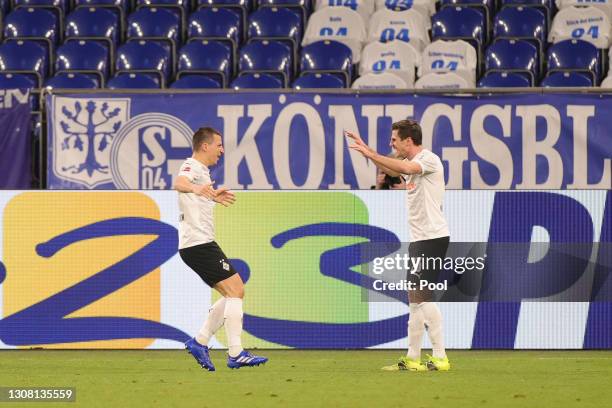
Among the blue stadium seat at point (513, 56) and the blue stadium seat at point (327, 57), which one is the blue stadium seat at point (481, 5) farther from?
the blue stadium seat at point (327, 57)

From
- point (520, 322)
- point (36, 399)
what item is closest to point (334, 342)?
point (520, 322)

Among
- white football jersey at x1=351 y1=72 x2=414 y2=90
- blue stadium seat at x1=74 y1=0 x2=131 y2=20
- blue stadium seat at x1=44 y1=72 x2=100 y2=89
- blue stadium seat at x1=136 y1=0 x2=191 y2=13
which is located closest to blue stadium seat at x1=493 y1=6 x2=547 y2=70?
white football jersey at x1=351 y1=72 x2=414 y2=90

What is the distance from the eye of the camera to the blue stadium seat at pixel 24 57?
1670cm

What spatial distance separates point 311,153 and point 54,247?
9.31ft

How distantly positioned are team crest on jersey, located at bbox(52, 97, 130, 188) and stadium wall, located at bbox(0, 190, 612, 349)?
41.4 inches

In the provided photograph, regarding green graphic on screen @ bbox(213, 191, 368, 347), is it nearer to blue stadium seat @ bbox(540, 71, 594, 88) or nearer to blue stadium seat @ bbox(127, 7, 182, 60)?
blue stadium seat @ bbox(540, 71, 594, 88)

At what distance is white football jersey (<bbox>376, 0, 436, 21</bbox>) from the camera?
17250mm

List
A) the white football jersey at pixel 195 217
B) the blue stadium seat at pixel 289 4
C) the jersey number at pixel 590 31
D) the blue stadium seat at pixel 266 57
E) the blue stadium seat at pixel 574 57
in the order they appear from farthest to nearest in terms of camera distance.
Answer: the blue stadium seat at pixel 289 4 → the jersey number at pixel 590 31 → the blue stadium seat at pixel 266 57 → the blue stadium seat at pixel 574 57 → the white football jersey at pixel 195 217

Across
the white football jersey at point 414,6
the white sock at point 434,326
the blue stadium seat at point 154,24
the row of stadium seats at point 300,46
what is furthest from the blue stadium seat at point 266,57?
the white sock at point 434,326

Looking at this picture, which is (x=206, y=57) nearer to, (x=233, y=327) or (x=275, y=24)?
(x=275, y=24)

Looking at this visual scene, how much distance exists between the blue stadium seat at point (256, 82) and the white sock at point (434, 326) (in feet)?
20.2

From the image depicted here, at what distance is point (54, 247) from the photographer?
39.5 ft

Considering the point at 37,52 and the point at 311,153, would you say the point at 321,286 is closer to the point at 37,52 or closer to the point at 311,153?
the point at 311,153

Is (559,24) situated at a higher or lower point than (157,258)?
higher
